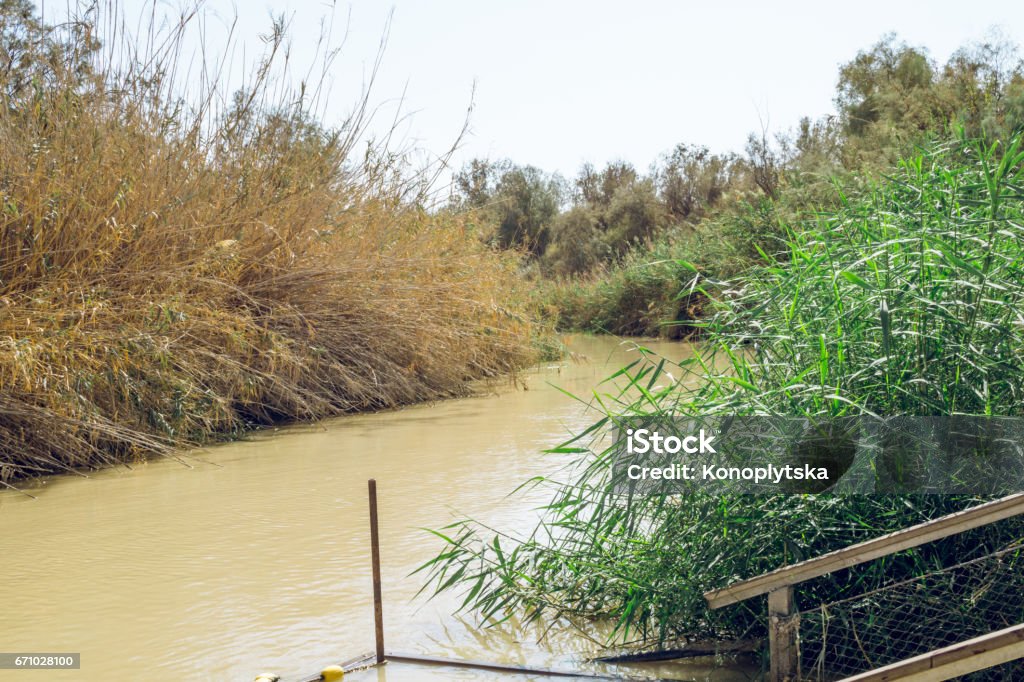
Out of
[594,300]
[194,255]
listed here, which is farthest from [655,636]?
[594,300]

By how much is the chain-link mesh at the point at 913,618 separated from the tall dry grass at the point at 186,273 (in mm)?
5448

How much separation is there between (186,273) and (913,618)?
6630mm

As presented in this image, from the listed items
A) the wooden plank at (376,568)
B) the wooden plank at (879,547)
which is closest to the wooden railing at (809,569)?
the wooden plank at (879,547)

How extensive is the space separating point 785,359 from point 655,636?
3.94ft

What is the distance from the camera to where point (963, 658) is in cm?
229

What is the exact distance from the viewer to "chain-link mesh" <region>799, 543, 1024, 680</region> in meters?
3.14

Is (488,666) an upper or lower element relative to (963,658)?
lower

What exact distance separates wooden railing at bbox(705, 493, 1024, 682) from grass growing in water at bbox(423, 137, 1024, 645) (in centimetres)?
39

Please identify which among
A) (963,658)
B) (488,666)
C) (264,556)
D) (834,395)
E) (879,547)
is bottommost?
(488,666)

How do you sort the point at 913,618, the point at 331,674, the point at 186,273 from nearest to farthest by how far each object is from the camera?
the point at 913,618 < the point at 331,674 < the point at 186,273

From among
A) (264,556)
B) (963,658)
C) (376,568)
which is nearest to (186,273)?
(264,556)

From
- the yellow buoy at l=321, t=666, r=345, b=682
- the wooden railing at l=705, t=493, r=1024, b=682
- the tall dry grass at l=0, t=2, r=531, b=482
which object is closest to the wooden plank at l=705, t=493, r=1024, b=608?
the wooden railing at l=705, t=493, r=1024, b=682

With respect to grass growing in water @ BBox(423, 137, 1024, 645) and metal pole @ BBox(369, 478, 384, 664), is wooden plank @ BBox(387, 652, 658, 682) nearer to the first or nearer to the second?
metal pole @ BBox(369, 478, 384, 664)

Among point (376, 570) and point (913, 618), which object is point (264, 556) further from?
point (913, 618)
